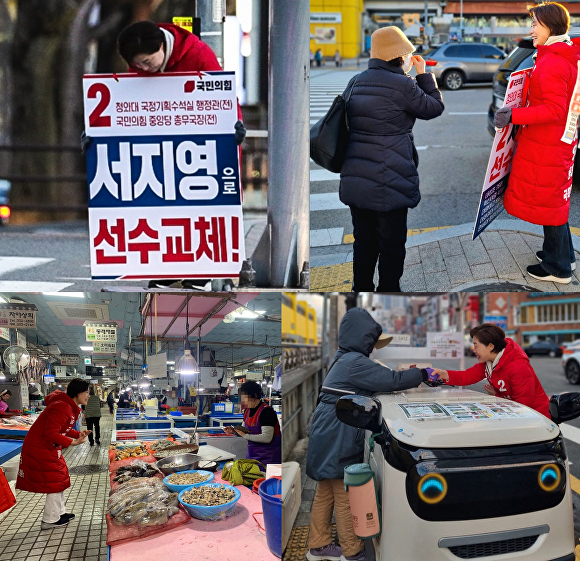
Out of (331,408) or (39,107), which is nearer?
(331,408)

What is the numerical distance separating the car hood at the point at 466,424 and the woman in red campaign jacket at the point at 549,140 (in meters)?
1.61

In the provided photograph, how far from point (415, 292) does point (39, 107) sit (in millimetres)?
4189

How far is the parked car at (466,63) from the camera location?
14.3 ft

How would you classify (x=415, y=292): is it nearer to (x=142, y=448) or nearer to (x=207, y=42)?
(x=142, y=448)

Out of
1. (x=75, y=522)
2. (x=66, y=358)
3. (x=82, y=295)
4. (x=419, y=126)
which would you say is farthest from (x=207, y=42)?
(x=75, y=522)

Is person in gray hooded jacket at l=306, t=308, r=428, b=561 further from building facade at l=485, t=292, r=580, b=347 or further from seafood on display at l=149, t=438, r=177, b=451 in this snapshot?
building facade at l=485, t=292, r=580, b=347

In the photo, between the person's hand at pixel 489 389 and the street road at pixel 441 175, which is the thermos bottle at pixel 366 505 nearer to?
the person's hand at pixel 489 389

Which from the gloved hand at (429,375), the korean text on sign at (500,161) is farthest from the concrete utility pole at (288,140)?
the gloved hand at (429,375)

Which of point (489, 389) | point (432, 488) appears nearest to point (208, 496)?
point (432, 488)

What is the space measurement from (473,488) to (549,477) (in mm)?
395

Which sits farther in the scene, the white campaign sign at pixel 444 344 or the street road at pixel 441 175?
the white campaign sign at pixel 444 344

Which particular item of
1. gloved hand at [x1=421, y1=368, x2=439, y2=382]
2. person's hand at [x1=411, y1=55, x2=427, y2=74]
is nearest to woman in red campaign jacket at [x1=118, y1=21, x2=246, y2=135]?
person's hand at [x1=411, y1=55, x2=427, y2=74]

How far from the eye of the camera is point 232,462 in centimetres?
361

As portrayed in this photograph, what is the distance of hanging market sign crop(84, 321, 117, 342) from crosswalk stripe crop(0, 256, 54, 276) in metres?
1.78
